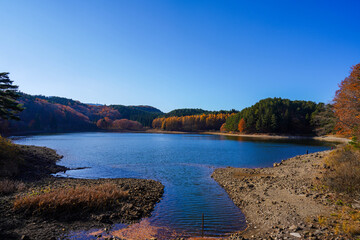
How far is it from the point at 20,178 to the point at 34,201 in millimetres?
11373

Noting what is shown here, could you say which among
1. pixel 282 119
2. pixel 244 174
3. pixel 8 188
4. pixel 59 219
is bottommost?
pixel 59 219

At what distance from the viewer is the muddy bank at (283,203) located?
442 inches

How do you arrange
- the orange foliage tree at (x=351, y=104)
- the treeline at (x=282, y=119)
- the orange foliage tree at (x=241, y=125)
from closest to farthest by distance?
the orange foliage tree at (x=351, y=104)
the treeline at (x=282, y=119)
the orange foliage tree at (x=241, y=125)

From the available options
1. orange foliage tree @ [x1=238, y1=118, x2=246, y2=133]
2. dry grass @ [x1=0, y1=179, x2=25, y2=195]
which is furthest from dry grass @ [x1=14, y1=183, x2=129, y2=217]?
orange foliage tree @ [x1=238, y1=118, x2=246, y2=133]

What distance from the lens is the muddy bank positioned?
11238mm

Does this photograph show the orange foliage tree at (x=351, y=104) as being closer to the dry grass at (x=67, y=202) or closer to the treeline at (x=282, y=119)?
the dry grass at (x=67, y=202)

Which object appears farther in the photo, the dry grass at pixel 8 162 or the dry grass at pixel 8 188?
A: the dry grass at pixel 8 162

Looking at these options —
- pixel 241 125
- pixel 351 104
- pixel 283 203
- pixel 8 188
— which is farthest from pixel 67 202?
pixel 241 125

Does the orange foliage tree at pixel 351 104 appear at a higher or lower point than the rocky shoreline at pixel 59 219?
higher

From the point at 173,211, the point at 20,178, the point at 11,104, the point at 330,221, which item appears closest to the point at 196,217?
the point at 173,211

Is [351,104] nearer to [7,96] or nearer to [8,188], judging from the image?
[8,188]

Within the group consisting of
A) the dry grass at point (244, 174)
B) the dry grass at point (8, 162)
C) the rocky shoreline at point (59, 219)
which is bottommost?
the rocky shoreline at point (59, 219)

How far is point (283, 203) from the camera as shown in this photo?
15.8 meters

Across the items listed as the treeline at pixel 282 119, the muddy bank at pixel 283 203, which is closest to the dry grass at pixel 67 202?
the muddy bank at pixel 283 203
